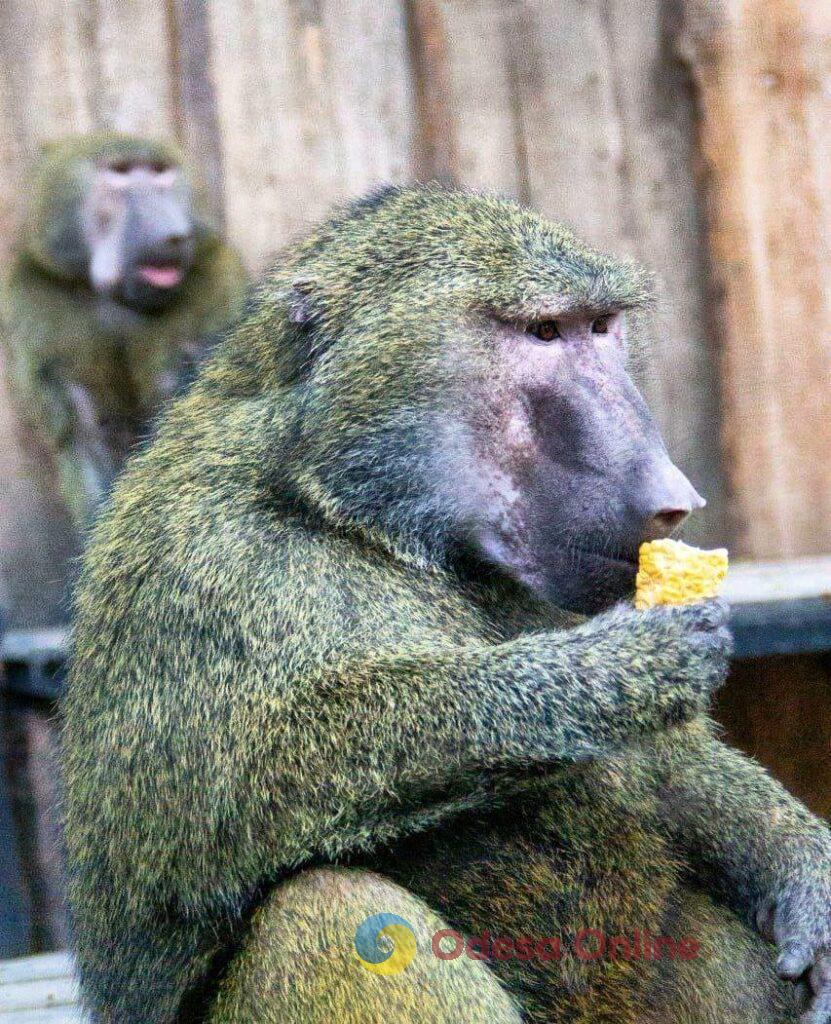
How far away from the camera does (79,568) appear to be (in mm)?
2723

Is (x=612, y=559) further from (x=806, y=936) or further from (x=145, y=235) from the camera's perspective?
(x=145, y=235)

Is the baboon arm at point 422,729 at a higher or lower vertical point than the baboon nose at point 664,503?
lower

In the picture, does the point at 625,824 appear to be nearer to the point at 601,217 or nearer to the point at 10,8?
the point at 601,217

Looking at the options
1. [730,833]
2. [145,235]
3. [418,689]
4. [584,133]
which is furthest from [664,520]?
[145,235]

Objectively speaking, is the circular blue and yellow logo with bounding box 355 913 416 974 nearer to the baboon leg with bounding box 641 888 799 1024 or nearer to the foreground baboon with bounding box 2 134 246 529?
the baboon leg with bounding box 641 888 799 1024

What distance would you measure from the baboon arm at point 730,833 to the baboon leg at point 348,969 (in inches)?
20.2

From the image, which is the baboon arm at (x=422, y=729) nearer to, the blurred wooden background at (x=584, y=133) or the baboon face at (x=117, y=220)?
the blurred wooden background at (x=584, y=133)

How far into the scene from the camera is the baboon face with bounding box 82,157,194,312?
17.1 ft

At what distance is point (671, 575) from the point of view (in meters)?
2.30

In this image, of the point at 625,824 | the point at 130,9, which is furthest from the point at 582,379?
the point at 130,9

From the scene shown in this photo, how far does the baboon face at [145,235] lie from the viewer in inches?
205

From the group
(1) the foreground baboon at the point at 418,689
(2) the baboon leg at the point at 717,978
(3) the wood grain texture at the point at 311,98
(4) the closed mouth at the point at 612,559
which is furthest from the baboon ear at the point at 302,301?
(3) the wood grain texture at the point at 311,98

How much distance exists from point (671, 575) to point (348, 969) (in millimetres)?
726

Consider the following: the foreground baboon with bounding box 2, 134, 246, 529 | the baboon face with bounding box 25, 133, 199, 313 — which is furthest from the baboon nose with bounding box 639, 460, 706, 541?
the baboon face with bounding box 25, 133, 199, 313
